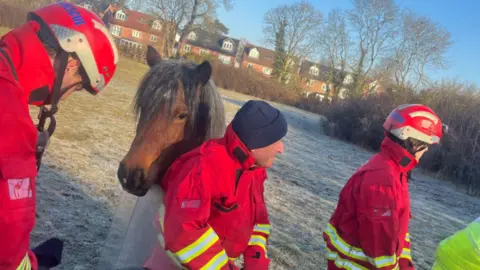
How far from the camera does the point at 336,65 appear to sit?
119 ft

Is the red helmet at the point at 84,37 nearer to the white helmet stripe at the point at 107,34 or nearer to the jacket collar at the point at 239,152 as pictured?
the white helmet stripe at the point at 107,34

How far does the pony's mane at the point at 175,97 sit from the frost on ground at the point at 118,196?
2009 millimetres

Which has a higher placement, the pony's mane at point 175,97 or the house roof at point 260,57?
the house roof at point 260,57

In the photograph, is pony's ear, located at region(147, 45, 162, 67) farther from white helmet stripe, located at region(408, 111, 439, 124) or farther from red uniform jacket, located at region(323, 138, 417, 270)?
white helmet stripe, located at region(408, 111, 439, 124)

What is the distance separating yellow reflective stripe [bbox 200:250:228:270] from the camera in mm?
1565

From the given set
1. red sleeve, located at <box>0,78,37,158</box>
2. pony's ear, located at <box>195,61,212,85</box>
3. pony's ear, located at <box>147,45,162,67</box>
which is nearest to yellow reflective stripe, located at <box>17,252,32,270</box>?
red sleeve, located at <box>0,78,37,158</box>

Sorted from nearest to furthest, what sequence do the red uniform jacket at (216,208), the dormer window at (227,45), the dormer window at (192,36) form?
the red uniform jacket at (216,208)
the dormer window at (192,36)
the dormer window at (227,45)

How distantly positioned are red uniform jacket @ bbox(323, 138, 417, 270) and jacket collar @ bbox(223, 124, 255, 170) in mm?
981

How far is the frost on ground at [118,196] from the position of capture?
13.8 ft

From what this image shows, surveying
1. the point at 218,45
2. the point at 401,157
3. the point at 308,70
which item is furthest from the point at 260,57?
the point at 401,157

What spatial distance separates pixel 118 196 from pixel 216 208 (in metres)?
3.81

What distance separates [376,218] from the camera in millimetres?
2291

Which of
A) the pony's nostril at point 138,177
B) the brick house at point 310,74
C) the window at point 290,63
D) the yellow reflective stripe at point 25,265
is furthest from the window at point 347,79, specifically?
the yellow reflective stripe at point 25,265

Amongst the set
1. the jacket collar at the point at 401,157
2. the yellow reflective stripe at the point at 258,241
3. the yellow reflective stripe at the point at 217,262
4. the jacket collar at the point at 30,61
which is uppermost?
the jacket collar at the point at 30,61
